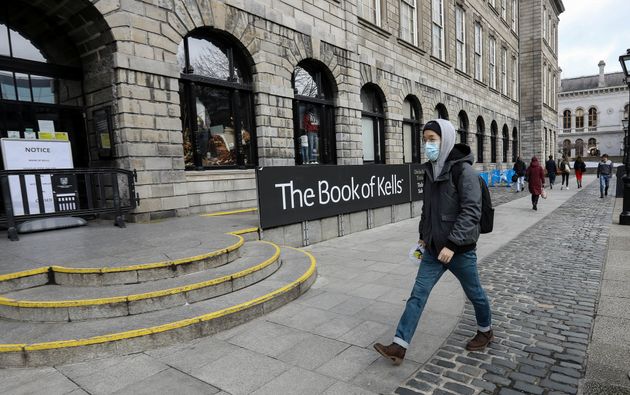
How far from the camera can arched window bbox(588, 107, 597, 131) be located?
232ft

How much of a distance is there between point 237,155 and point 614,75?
8918 centimetres

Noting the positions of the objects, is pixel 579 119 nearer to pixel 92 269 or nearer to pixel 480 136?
pixel 480 136

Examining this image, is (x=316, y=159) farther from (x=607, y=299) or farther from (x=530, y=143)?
(x=530, y=143)

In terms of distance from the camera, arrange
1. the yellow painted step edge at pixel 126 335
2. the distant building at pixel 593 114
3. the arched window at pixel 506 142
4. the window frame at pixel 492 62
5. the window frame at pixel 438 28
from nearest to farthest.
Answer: the yellow painted step edge at pixel 126 335 < the window frame at pixel 438 28 < the window frame at pixel 492 62 < the arched window at pixel 506 142 < the distant building at pixel 593 114

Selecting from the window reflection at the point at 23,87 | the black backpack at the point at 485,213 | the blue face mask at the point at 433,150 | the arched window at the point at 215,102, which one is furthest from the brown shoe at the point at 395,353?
the window reflection at the point at 23,87

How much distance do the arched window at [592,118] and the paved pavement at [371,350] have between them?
270ft

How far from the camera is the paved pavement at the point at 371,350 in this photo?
284 centimetres

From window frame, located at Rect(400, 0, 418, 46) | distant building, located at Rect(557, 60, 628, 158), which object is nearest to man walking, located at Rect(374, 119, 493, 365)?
window frame, located at Rect(400, 0, 418, 46)

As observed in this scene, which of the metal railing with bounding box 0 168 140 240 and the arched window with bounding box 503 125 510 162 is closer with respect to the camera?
the metal railing with bounding box 0 168 140 240

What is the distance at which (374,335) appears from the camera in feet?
12.0

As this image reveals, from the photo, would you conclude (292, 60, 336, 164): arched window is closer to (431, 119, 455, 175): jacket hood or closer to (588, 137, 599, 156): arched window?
(431, 119, 455, 175): jacket hood

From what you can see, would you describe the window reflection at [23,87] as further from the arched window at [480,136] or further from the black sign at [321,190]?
the arched window at [480,136]

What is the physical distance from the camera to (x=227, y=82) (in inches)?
380

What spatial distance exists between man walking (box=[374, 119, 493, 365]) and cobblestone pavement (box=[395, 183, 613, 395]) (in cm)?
48
